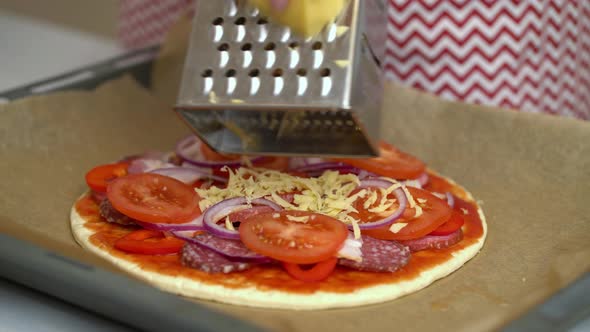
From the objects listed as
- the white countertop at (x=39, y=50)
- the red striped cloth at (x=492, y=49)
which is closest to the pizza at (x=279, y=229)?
the red striped cloth at (x=492, y=49)

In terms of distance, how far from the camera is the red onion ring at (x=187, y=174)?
3150 millimetres

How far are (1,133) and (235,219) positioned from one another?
1.50m

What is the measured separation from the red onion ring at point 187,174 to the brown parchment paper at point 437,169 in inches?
18.8

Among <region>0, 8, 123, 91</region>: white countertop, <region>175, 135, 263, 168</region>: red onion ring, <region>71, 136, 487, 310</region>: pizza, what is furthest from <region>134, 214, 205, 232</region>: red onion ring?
<region>0, 8, 123, 91</region>: white countertop

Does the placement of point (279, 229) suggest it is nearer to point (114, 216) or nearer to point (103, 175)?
point (114, 216)

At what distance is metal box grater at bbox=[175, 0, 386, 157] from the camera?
2.46 m

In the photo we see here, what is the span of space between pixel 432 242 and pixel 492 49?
1.56 m

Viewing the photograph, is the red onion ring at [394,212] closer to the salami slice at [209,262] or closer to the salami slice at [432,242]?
the salami slice at [432,242]

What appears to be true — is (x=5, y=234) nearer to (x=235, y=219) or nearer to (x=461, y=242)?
(x=235, y=219)

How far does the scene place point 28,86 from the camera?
3924 millimetres

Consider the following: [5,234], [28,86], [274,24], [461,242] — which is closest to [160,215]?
[5,234]

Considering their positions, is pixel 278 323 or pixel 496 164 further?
pixel 496 164

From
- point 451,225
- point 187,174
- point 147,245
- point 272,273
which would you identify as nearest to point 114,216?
point 147,245

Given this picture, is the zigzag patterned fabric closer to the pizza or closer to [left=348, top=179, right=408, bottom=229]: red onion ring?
the pizza
